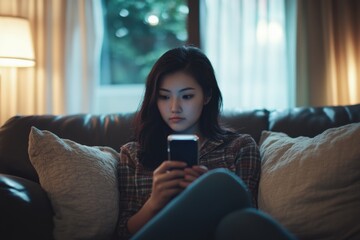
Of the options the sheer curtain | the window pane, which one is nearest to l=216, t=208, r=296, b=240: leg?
the sheer curtain

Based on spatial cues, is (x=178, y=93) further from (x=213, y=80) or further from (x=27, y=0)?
(x=27, y=0)

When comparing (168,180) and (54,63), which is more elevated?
(54,63)

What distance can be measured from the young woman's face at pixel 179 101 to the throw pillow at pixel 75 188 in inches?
10.9

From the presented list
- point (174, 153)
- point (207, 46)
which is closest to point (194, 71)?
point (174, 153)

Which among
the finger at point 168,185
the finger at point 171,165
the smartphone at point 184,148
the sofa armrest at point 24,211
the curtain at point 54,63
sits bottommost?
the sofa armrest at point 24,211

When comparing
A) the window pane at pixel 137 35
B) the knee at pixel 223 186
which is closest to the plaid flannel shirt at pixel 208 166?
the knee at pixel 223 186

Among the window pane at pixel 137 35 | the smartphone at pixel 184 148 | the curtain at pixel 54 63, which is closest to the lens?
the smartphone at pixel 184 148

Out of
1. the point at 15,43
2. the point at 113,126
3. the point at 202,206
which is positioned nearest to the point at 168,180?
the point at 202,206

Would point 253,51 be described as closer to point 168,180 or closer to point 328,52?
point 328,52

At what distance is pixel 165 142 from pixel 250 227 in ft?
2.22

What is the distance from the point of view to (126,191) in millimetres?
1432

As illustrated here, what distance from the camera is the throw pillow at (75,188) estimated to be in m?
1.28

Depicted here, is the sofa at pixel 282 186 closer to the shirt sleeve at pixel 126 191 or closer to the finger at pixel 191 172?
the shirt sleeve at pixel 126 191

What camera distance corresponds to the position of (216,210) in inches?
39.3
